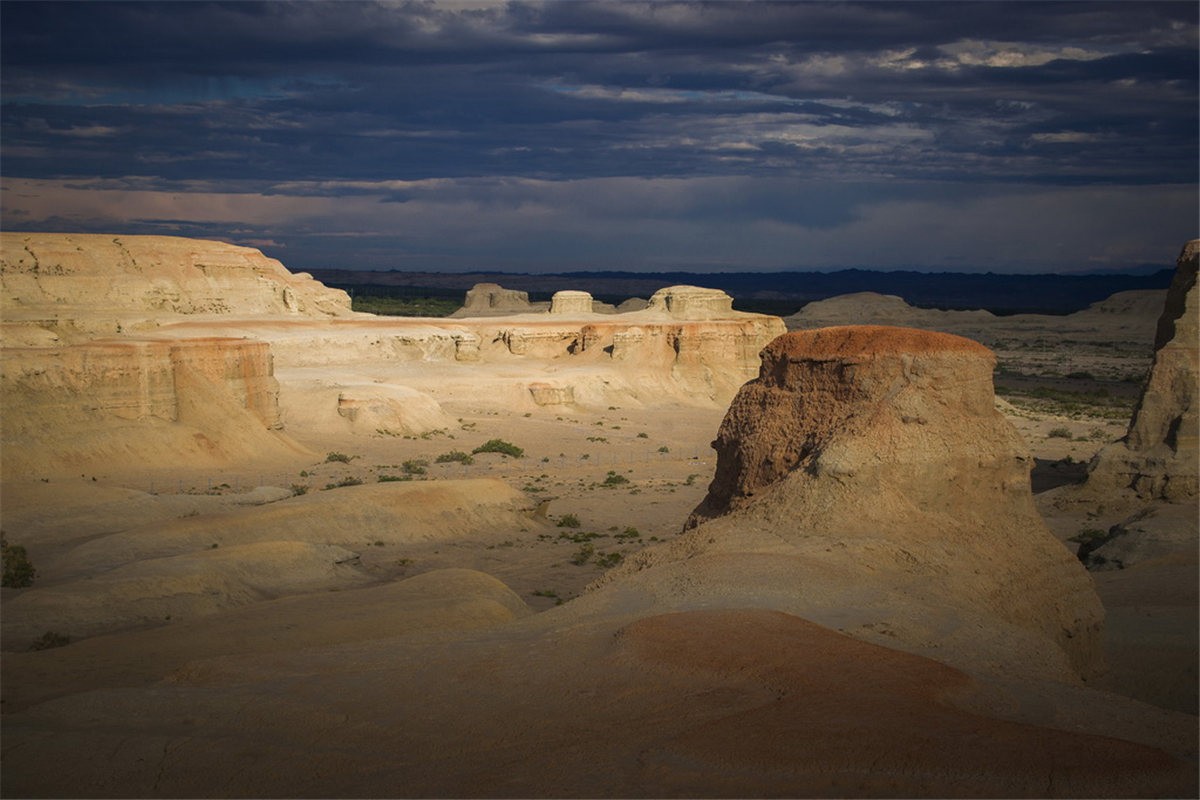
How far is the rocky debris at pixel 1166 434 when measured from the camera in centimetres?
2645

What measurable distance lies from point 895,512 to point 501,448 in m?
32.6

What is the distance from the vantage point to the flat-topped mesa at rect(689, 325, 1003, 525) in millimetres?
14180

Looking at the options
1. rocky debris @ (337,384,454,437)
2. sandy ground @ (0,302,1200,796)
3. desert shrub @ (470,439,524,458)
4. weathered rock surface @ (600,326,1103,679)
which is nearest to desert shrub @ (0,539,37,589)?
sandy ground @ (0,302,1200,796)

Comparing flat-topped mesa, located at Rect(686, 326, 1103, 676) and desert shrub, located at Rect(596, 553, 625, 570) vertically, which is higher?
flat-topped mesa, located at Rect(686, 326, 1103, 676)

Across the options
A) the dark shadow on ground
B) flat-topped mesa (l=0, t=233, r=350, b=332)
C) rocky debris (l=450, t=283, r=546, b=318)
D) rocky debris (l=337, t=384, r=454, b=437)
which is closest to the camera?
the dark shadow on ground

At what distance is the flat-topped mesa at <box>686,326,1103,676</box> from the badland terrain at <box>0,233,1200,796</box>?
43 mm

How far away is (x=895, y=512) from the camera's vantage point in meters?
14.0

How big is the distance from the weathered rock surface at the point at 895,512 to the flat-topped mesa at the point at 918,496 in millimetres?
18

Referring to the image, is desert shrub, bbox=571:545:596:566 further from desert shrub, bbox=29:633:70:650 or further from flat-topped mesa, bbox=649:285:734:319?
flat-topped mesa, bbox=649:285:734:319

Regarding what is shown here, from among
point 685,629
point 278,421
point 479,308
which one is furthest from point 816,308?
point 685,629

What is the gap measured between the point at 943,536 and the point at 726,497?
366 cm

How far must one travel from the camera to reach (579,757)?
8.46 meters

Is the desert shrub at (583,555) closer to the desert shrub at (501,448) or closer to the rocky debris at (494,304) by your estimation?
the desert shrub at (501,448)

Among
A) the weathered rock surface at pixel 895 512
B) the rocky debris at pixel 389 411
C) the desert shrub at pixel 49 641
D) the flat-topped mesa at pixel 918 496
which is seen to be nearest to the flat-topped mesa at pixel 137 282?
→ the rocky debris at pixel 389 411
